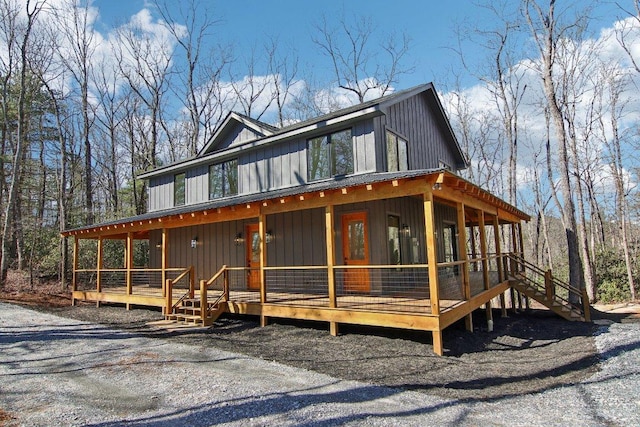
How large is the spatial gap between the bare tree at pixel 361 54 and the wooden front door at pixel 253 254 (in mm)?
15443

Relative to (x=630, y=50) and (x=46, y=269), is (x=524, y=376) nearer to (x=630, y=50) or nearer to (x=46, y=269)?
(x=630, y=50)

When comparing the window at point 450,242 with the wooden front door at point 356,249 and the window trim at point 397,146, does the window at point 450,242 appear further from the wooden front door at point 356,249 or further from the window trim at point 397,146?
the wooden front door at point 356,249

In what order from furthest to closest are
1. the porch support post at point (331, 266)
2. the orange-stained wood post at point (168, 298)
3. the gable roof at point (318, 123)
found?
the gable roof at point (318, 123)
the orange-stained wood post at point (168, 298)
the porch support post at point (331, 266)

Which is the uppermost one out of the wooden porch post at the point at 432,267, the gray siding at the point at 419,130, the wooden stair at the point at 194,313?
the gray siding at the point at 419,130

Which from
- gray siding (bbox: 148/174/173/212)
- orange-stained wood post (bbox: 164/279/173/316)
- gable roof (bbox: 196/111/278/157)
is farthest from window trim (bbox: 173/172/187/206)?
orange-stained wood post (bbox: 164/279/173/316)

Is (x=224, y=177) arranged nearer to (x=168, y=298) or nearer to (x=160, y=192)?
(x=160, y=192)

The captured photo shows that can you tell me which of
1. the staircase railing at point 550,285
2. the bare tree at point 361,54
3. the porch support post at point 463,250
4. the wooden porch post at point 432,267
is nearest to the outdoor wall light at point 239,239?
the porch support post at point 463,250

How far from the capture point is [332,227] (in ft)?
25.9

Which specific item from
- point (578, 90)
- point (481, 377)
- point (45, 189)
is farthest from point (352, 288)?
point (45, 189)

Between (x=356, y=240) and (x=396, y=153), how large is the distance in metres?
3.00

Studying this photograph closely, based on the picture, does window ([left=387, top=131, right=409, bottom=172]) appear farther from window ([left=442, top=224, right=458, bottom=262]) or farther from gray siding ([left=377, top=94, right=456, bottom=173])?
window ([left=442, top=224, right=458, bottom=262])

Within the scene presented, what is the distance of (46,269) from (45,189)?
295 inches

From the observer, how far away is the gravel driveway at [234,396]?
161 inches

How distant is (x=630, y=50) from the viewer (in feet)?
53.4
